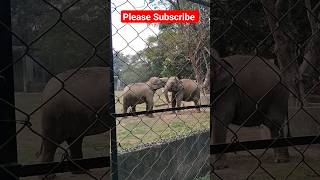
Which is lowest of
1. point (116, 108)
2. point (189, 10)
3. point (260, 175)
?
point (260, 175)

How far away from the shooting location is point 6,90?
0.72 m

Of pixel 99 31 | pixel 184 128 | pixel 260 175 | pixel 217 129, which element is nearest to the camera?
pixel 99 31

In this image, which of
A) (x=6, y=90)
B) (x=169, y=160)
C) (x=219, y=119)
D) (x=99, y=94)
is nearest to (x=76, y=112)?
(x=99, y=94)

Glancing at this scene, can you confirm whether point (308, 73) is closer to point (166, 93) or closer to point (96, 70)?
point (166, 93)

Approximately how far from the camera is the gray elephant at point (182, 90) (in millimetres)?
2424

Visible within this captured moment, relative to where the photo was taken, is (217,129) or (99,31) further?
Answer: (217,129)

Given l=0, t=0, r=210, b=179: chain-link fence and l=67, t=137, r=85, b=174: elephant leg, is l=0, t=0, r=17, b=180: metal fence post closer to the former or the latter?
l=0, t=0, r=210, b=179: chain-link fence

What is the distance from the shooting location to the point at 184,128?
272 cm

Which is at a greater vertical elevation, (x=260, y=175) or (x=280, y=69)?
(x=280, y=69)

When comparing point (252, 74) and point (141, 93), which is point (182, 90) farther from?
point (252, 74)

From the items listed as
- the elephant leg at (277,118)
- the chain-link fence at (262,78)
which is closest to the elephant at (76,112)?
the chain-link fence at (262,78)

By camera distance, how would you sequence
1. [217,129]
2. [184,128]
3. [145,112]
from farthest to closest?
1. [184,128]
2. [145,112]
3. [217,129]

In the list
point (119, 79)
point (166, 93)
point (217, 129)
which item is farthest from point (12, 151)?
point (166, 93)

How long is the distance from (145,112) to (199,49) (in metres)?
0.48
